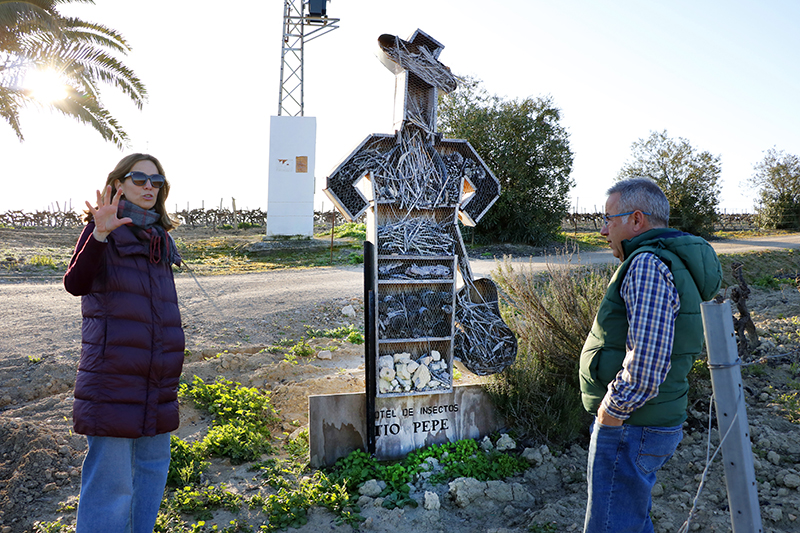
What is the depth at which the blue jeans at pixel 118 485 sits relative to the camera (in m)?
2.21

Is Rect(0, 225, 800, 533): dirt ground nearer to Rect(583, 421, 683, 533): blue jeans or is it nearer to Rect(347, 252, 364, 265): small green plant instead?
Rect(583, 421, 683, 533): blue jeans

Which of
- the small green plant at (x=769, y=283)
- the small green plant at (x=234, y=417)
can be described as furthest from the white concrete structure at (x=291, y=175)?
the small green plant at (x=769, y=283)

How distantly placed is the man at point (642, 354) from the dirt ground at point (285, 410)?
3.76 ft

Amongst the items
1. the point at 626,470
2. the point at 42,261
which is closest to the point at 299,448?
the point at 626,470

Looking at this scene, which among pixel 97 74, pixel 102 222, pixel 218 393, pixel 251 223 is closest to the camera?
pixel 102 222

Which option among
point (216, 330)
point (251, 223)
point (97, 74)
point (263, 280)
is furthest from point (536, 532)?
point (251, 223)

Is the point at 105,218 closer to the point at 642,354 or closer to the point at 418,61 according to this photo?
the point at 642,354

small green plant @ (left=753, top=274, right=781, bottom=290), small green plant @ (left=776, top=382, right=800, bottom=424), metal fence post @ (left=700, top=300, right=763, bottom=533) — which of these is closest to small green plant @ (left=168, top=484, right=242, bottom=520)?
metal fence post @ (left=700, top=300, right=763, bottom=533)

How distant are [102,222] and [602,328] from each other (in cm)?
217

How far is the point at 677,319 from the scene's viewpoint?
81.5 inches

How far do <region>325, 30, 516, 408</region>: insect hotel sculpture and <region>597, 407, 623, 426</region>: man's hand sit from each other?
2.11 m

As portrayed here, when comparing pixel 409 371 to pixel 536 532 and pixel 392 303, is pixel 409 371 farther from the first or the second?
pixel 536 532

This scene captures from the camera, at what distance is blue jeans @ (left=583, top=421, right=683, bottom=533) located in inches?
82.7

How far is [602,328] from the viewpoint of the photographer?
2217mm
